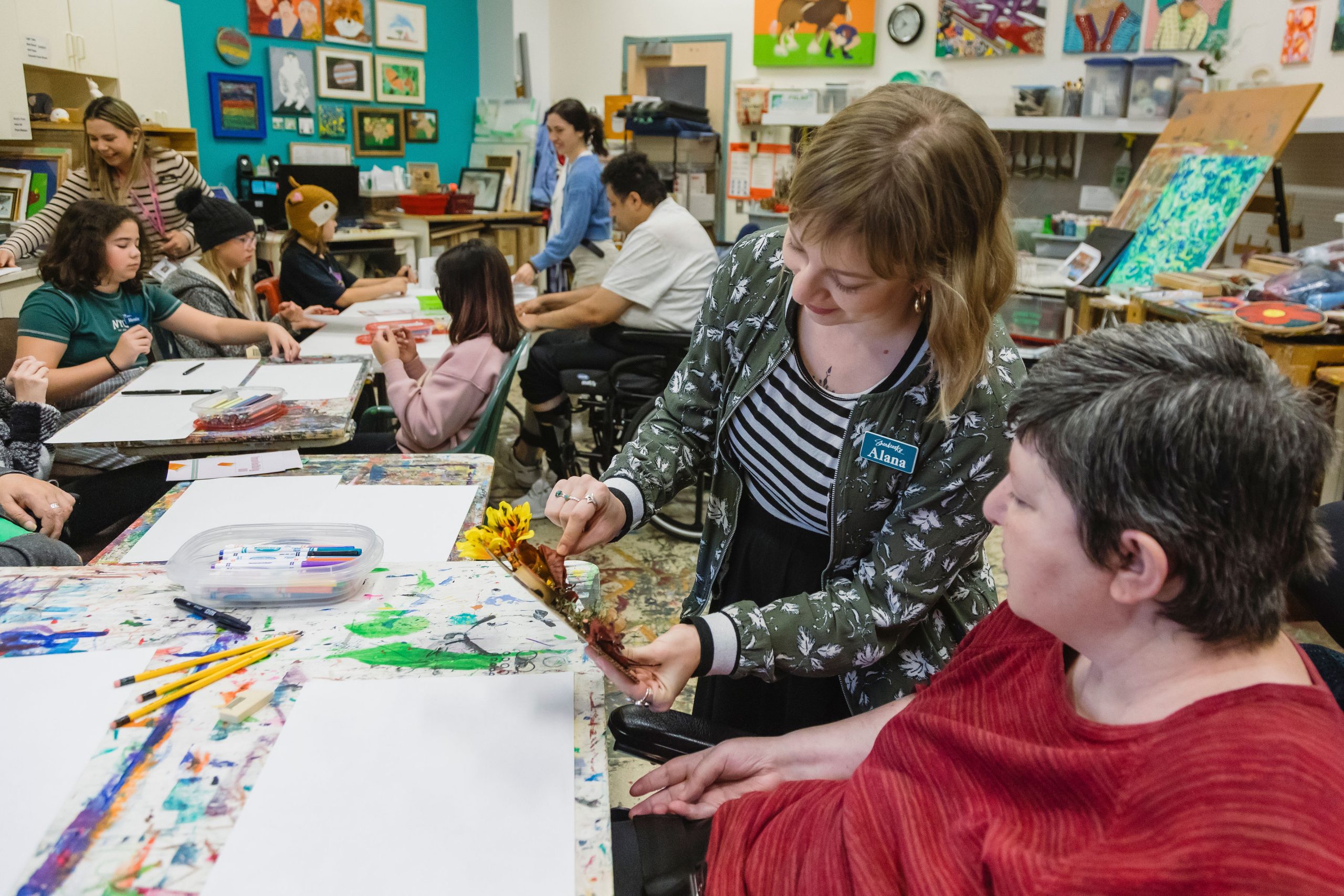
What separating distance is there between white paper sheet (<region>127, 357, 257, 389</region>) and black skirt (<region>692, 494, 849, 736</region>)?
1.66 metres

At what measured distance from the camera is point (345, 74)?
6.93m

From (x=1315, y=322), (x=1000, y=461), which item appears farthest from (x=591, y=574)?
(x=1315, y=322)

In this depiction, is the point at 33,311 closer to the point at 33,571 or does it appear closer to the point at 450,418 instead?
the point at 450,418

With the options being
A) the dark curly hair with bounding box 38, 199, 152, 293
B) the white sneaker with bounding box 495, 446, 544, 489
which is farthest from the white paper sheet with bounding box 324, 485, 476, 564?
the white sneaker with bounding box 495, 446, 544, 489

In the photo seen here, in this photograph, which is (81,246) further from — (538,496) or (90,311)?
(538,496)

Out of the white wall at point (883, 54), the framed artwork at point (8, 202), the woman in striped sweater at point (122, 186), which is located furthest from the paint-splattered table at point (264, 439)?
the white wall at point (883, 54)

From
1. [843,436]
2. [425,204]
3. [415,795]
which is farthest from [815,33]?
[415,795]

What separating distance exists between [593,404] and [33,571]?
2540mm

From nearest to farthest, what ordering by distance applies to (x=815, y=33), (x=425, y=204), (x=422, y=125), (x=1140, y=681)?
(x=1140, y=681) → (x=815, y=33) → (x=425, y=204) → (x=422, y=125)

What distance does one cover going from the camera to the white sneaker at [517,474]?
393cm

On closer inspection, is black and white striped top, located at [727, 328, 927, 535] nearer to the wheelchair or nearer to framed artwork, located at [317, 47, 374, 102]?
the wheelchair

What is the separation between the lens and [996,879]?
29.5 inches

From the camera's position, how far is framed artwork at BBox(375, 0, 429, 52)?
7074 millimetres

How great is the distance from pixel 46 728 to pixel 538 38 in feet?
25.3
